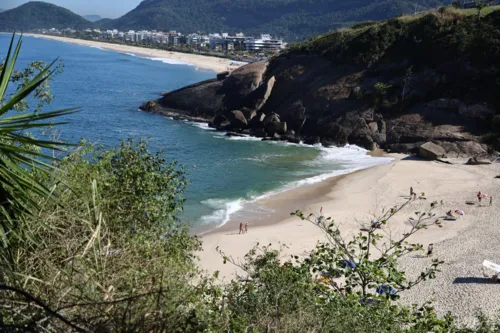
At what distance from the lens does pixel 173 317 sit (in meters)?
4.42

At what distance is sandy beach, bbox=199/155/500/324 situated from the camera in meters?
14.9

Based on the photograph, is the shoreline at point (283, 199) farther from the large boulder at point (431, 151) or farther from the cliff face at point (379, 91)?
the cliff face at point (379, 91)

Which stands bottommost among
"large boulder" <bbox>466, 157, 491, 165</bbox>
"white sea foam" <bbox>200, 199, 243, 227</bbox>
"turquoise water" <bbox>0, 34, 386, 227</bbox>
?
"white sea foam" <bbox>200, 199, 243, 227</bbox>

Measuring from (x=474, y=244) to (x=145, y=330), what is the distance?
17519mm

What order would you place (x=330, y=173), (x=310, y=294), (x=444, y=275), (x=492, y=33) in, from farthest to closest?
1. (x=492, y=33)
2. (x=330, y=173)
3. (x=444, y=275)
4. (x=310, y=294)

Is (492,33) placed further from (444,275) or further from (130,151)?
(130,151)

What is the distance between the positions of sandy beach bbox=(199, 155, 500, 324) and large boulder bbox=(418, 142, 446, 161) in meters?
1.05

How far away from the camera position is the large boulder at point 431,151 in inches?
1268

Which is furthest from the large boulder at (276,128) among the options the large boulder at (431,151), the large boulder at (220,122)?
the large boulder at (431,151)

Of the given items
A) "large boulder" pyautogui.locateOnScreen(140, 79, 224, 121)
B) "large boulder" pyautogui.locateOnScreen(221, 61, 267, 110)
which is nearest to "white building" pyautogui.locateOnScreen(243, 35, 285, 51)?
"large boulder" pyautogui.locateOnScreen(140, 79, 224, 121)

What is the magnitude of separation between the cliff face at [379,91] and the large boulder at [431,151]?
1.03 metres

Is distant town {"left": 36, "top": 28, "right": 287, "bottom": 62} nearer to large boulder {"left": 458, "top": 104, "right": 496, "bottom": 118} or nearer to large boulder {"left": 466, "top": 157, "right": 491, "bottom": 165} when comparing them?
large boulder {"left": 458, "top": 104, "right": 496, "bottom": 118}

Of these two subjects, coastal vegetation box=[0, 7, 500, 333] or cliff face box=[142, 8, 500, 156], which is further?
cliff face box=[142, 8, 500, 156]

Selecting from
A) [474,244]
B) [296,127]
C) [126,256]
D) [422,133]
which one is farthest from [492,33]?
[126,256]
